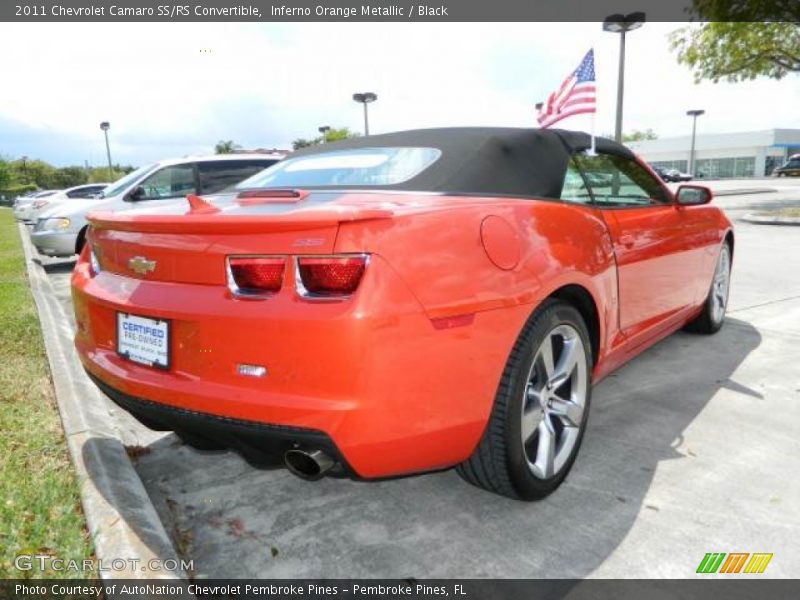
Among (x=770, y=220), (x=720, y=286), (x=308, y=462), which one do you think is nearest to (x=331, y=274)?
(x=308, y=462)

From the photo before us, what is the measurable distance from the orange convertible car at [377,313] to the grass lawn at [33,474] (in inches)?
18.4

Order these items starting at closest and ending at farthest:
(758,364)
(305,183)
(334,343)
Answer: (334,343) < (305,183) < (758,364)

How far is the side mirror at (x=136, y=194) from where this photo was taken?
8836mm

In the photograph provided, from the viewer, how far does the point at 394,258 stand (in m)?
1.87

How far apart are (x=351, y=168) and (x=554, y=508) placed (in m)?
1.74

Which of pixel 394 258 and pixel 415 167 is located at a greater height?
pixel 415 167

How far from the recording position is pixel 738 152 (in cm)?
7238

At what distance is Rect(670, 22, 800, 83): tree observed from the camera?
20.7 metres

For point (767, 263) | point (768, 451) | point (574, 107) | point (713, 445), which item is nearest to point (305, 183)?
point (713, 445)

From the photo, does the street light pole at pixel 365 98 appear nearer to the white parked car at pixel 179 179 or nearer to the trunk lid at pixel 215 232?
the white parked car at pixel 179 179

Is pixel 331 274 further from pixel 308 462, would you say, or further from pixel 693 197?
pixel 693 197

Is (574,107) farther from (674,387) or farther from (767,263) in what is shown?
(674,387)

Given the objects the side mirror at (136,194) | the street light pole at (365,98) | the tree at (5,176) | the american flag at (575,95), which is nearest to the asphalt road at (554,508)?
the american flag at (575,95)

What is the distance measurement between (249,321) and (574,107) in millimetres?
6208
